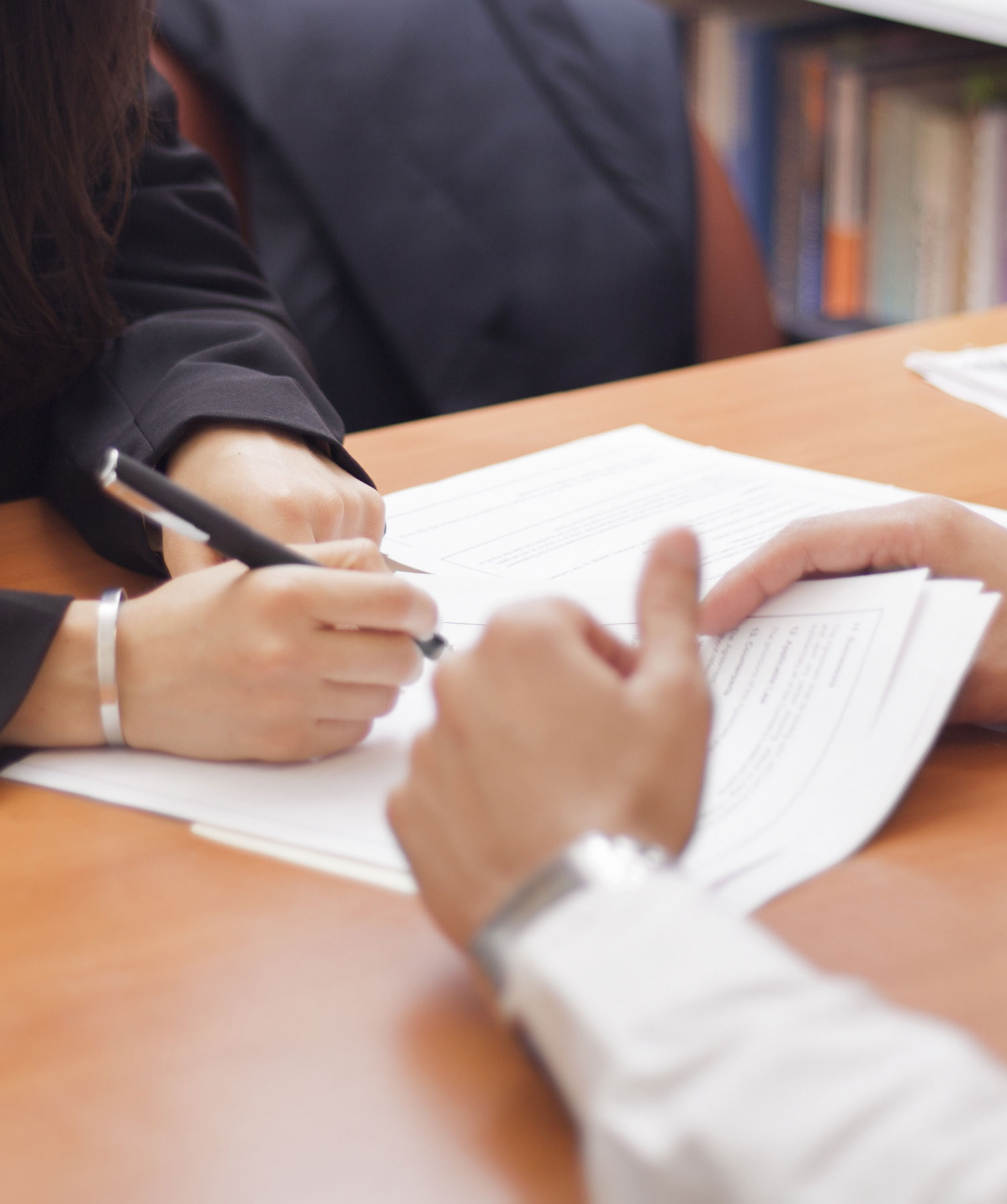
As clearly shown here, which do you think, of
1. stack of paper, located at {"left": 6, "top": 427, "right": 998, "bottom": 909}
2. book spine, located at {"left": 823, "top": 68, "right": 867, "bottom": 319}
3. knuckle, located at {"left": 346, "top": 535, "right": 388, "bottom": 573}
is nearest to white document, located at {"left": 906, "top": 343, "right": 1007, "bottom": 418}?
stack of paper, located at {"left": 6, "top": 427, "right": 998, "bottom": 909}

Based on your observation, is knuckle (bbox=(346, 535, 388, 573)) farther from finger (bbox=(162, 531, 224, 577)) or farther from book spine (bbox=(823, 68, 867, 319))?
book spine (bbox=(823, 68, 867, 319))

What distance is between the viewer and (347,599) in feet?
1.55

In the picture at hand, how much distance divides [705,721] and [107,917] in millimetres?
228

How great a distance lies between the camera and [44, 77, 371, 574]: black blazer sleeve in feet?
2.29

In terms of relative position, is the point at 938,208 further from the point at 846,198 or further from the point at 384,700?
the point at 384,700

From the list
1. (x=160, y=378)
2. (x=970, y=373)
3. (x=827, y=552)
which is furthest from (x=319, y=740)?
(x=970, y=373)

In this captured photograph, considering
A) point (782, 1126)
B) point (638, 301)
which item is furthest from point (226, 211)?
point (782, 1126)

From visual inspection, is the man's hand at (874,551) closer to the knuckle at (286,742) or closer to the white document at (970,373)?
the knuckle at (286,742)

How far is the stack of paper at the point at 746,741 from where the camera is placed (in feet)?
1.41

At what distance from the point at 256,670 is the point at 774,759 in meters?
0.21

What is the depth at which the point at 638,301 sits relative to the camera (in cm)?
147

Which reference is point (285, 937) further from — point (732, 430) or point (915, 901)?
point (732, 430)

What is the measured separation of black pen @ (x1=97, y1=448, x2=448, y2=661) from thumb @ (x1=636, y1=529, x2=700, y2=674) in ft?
0.51

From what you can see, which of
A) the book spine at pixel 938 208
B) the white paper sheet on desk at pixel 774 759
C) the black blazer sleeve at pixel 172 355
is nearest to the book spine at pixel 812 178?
the book spine at pixel 938 208
